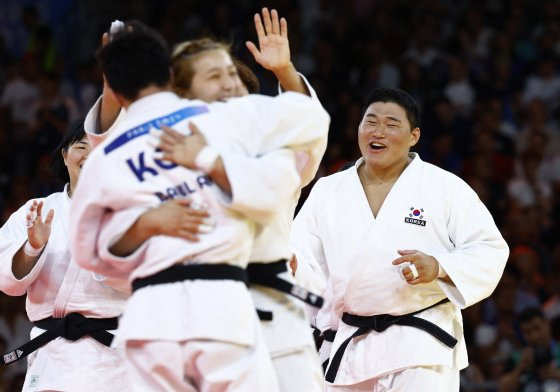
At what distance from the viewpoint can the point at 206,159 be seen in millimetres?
3719

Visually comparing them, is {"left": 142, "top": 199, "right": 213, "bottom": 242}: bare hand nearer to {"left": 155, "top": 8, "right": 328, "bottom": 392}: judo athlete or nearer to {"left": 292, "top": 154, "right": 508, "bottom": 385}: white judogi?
{"left": 155, "top": 8, "right": 328, "bottom": 392}: judo athlete

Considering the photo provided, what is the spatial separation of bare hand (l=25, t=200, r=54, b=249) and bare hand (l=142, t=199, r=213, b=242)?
1392 millimetres

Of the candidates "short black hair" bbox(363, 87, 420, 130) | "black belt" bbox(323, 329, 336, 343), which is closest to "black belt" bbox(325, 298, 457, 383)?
"black belt" bbox(323, 329, 336, 343)

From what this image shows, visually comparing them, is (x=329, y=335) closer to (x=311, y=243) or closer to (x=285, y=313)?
(x=311, y=243)

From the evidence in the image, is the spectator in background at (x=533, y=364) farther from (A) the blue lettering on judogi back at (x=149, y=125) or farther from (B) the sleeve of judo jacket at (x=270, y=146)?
(A) the blue lettering on judogi back at (x=149, y=125)

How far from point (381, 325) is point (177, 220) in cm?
212

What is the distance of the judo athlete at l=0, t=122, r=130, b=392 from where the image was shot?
16.3 ft

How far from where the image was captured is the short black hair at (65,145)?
5.31 metres

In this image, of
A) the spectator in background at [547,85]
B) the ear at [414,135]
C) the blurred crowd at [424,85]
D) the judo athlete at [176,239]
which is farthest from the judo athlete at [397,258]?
the spectator in background at [547,85]

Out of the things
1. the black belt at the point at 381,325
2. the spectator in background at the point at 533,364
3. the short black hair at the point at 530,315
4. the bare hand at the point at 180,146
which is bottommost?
the spectator in background at the point at 533,364

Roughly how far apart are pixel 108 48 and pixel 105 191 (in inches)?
22.8

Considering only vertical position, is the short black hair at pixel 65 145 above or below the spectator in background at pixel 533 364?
above

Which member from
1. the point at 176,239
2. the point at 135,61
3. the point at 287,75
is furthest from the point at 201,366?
the point at 287,75

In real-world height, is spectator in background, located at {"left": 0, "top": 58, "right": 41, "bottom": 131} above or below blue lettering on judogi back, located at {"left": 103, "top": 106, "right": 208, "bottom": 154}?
below
